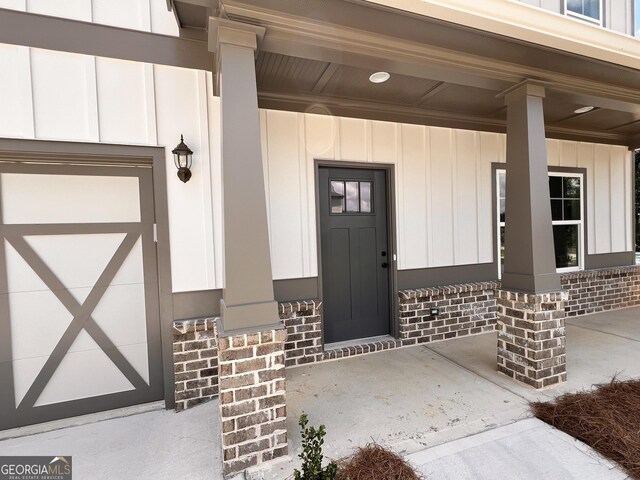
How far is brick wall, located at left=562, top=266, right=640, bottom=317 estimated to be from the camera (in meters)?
5.01

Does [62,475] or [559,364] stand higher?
[559,364]

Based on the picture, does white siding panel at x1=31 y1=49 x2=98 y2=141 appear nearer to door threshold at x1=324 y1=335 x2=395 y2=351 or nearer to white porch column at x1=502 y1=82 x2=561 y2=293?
door threshold at x1=324 y1=335 x2=395 y2=351

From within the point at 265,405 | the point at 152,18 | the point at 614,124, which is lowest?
the point at 265,405

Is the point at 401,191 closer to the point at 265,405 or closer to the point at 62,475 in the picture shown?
the point at 265,405

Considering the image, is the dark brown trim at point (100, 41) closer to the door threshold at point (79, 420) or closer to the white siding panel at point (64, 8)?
the white siding panel at point (64, 8)

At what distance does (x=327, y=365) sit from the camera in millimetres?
3449

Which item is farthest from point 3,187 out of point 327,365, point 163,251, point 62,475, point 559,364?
point 559,364

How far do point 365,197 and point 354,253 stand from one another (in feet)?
2.39

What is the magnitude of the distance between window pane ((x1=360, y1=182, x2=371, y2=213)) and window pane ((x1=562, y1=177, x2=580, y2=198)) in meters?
3.66

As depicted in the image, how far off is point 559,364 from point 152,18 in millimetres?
4840

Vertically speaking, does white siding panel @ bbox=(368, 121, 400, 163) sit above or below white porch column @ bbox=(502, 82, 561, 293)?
above

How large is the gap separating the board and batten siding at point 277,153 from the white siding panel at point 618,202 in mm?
89

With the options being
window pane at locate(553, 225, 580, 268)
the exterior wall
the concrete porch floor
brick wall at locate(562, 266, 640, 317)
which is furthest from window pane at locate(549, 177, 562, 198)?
the exterior wall

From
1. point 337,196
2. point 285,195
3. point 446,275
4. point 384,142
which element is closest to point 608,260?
point 446,275
